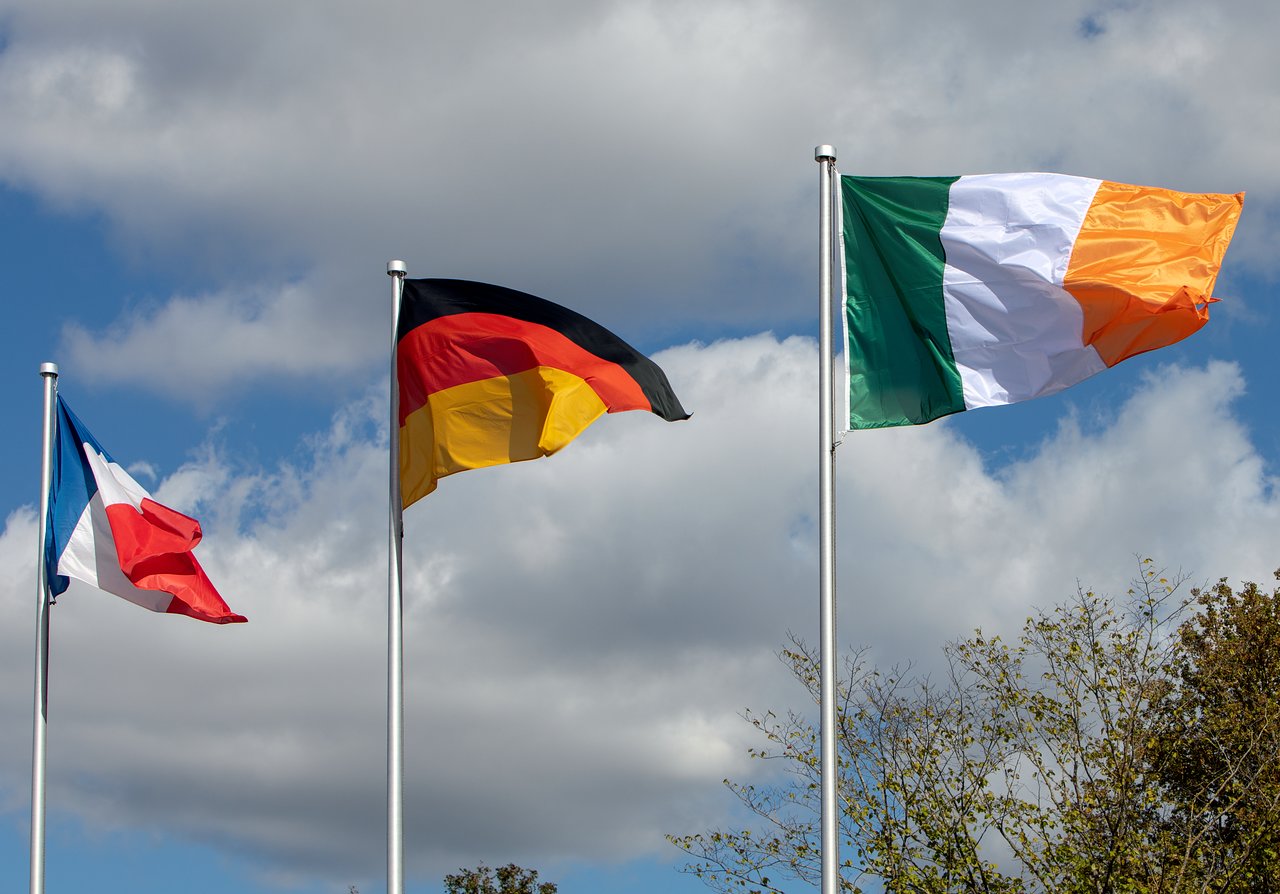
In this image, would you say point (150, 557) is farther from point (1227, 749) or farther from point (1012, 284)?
point (1227, 749)

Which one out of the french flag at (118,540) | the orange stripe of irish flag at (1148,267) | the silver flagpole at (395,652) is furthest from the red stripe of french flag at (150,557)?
the orange stripe of irish flag at (1148,267)

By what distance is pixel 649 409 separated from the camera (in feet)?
49.8

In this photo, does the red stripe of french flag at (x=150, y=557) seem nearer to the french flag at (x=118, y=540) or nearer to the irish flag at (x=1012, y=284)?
the french flag at (x=118, y=540)

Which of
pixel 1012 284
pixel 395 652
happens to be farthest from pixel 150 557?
pixel 1012 284

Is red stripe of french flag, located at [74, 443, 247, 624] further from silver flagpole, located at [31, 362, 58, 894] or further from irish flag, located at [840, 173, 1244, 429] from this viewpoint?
irish flag, located at [840, 173, 1244, 429]

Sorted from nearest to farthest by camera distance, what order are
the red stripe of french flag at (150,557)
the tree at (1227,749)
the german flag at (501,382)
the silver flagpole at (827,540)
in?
the silver flagpole at (827,540) → the german flag at (501,382) → the red stripe of french flag at (150,557) → the tree at (1227,749)

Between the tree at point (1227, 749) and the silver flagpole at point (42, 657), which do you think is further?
the tree at point (1227, 749)

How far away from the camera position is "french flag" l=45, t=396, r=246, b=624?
19.8 metres

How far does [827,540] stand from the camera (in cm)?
1414

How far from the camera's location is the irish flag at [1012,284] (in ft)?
46.9

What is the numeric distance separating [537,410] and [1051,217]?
4724mm

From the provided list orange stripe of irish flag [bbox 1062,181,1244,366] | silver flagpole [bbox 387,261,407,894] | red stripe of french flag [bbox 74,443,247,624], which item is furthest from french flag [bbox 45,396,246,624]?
orange stripe of irish flag [bbox 1062,181,1244,366]

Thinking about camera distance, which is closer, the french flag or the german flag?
the german flag

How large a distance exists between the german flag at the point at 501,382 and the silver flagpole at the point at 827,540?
1.58m
